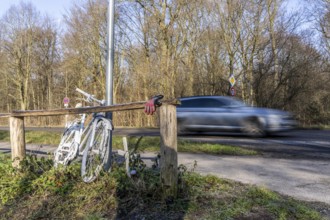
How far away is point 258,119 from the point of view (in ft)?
45.9

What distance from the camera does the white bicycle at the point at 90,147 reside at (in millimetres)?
4891

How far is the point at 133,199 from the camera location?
4.19m

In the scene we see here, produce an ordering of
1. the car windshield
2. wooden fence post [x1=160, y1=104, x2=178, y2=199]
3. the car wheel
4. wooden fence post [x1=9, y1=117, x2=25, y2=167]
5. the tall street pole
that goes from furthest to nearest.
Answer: the car windshield
the car wheel
wooden fence post [x1=9, y1=117, x2=25, y2=167]
the tall street pole
wooden fence post [x1=160, y1=104, x2=178, y2=199]

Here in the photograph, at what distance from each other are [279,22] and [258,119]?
49.7 feet

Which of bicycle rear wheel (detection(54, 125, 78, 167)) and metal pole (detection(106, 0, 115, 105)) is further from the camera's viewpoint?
metal pole (detection(106, 0, 115, 105))

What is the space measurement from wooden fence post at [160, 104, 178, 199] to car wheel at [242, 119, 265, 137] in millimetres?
10548

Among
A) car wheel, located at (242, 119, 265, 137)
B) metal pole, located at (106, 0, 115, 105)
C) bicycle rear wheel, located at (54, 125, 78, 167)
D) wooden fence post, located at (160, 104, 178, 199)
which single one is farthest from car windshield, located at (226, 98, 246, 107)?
wooden fence post, located at (160, 104, 178, 199)

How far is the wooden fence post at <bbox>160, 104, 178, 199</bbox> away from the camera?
13.4ft

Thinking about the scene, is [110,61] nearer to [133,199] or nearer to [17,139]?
[17,139]

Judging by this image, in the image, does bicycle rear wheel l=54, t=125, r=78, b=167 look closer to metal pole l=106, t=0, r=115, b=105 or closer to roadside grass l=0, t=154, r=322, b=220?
roadside grass l=0, t=154, r=322, b=220

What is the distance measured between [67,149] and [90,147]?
2.27ft

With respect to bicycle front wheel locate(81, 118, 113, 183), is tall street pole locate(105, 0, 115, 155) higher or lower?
higher

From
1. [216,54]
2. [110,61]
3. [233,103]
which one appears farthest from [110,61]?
[216,54]

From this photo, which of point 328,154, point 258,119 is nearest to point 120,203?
point 328,154
